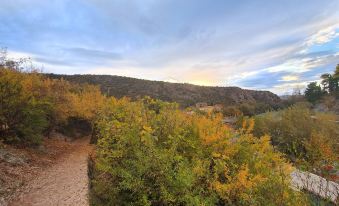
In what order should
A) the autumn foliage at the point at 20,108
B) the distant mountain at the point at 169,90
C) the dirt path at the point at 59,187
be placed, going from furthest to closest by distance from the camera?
the distant mountain at the point at 169,90
the autumn foliage at the point at 20,108
the dirt path at the point at 59,187

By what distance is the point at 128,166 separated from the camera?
6.57 metres

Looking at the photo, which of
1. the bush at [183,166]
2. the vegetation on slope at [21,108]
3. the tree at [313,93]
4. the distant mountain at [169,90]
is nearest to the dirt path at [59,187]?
the vegetation on slope at [21,108]

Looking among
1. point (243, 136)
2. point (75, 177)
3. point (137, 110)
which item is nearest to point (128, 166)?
point (137, 110)

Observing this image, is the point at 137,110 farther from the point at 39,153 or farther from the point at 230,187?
the point at 39,153

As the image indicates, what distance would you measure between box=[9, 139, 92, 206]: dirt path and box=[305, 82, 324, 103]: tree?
5282 cm

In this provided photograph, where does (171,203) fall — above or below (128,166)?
below

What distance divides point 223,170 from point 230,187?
0.56 m

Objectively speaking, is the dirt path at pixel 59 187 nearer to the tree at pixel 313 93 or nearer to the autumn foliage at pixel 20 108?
the autumn foliage at pixel 20 108

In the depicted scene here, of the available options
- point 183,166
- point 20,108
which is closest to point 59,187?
point 20,108

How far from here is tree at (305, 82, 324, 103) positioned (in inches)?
2362

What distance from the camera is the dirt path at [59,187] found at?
10.8 metres

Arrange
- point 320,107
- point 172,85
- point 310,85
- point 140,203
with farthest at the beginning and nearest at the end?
point 172,85 < point 310,85 < point 320,107 < point 140,203

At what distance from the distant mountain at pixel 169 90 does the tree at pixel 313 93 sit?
677 centimetres

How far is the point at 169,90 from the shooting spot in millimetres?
66875
